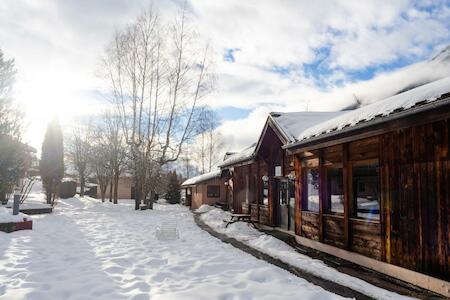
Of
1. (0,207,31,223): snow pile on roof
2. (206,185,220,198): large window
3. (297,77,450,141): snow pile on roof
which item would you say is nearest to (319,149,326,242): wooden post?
(297,77,450,141): snow pile on roof

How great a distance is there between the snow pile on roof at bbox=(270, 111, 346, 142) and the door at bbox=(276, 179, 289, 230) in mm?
2519

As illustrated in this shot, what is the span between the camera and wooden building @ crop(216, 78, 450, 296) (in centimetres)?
571

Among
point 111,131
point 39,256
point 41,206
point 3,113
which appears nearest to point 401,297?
point 39,256

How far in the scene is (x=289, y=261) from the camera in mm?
7918

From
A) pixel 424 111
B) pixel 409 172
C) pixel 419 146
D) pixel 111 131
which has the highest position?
pixel 111 131

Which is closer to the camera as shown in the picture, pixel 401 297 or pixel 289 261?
pixel 401 297

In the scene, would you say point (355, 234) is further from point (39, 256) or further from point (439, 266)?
point (39, 256)

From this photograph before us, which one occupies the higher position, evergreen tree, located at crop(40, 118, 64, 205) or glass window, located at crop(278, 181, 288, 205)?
evergreen tree, located at crop(40, 118, 64, 205)

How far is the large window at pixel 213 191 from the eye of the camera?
96.1 ft

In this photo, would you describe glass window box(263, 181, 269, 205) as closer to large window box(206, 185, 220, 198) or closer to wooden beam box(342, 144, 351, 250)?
wooden beam box(342, 144, 351, 250)

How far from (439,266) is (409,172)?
1545 millimetres

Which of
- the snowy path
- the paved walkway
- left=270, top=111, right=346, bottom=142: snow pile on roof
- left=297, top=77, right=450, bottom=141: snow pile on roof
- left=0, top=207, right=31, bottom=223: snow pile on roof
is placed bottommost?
the paved walkway

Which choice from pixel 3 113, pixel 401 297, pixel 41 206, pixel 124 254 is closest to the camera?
pixel 401 297

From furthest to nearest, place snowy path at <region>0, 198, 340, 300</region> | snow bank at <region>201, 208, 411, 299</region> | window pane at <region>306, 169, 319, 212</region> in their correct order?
window pane at <region>306, 169, 319, 212</region>
snow bank at <region>201, 208, 411, 299</region>
snowy path at <region>0, 198, 340, 300</region>
